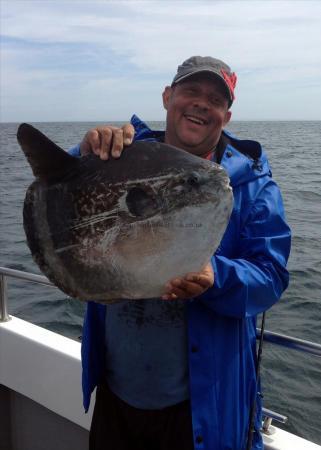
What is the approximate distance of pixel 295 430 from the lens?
5359 mm

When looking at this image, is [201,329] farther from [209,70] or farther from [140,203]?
[209,70]

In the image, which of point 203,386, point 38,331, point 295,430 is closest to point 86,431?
point 38,331

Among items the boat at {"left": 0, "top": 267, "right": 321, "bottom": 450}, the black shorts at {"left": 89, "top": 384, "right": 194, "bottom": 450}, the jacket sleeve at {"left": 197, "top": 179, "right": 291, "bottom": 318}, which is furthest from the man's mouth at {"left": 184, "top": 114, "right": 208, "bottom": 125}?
the boat at {"left": 0, "top": 267, "right": 321, "bottom": 450}

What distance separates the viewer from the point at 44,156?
170 centimetres

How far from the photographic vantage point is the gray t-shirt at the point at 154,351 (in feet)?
7.04

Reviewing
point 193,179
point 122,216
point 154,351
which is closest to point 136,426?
point 154,351

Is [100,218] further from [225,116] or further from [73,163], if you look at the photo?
[225,116]

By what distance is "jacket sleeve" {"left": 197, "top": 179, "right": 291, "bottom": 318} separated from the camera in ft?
6.15

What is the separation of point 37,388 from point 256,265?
85.0 inches

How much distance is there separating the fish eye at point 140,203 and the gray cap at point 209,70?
893 millimetres

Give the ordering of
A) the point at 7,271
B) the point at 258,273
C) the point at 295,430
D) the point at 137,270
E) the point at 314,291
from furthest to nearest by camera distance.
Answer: the point at 314,291
the point at 295,430
the point at 7,271
the point at 258,273
the point at 137,270

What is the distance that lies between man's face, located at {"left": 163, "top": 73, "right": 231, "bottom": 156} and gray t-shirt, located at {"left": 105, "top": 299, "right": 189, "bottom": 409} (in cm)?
73

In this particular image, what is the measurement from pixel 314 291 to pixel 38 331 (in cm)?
604

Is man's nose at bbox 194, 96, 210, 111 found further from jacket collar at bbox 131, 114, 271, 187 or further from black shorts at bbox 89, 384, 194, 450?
black shorts at bbox 89, 384, 194, 450
